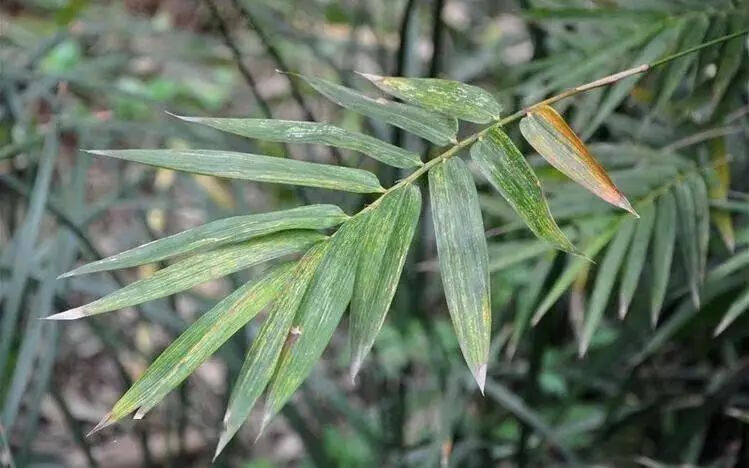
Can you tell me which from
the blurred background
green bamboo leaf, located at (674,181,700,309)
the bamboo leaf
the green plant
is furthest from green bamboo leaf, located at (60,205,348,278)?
green bamboo leaf, located at (674,181,700,309)

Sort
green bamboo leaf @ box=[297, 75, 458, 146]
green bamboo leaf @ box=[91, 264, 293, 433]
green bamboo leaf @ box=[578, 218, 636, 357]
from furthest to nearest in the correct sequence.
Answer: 1. green bamboo leaf @ box=[578, 218, 636, 357]
2. green bamboo leaf @ box=[297, 75, 458, 146]
3. green bamboo leaf @ box=[91, 264, 293, 433]

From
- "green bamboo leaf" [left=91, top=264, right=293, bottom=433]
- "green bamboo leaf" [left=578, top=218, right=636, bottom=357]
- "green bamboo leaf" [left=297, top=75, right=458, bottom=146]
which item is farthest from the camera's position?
"green bamboo leaf" [left=578, top=218, right=636, bottom=357]

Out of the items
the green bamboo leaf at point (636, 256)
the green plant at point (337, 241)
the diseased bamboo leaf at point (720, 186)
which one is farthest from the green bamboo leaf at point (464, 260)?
the diseased bamboo leaf at point (720, 186)

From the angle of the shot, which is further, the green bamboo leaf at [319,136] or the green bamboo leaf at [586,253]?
the green bamboo leaf at [586,253]

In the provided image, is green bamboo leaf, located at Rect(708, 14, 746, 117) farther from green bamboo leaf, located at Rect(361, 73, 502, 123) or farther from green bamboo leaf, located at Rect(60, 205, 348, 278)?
green bamboo leaf, located at Rect(60, 205, 348, 278)

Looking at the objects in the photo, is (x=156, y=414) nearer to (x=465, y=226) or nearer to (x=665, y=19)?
(x=665, y=19)

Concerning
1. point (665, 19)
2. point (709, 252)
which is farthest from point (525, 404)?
point (665, 19)

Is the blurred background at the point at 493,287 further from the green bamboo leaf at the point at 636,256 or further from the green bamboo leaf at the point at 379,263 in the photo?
the green bamboo leaf at the point at 379,263
